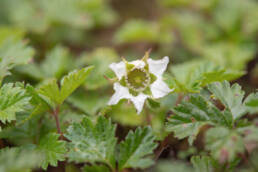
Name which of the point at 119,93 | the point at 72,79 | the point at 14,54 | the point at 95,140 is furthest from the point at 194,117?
the point at 14,54

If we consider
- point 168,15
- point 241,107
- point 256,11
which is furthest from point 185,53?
point 241,107

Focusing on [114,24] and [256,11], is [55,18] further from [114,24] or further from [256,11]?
[256,11]

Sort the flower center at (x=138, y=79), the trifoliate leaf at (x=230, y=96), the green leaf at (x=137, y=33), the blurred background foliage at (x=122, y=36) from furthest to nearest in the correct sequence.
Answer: the green leaf at (x=137, y=33) → the blurred background foliage at (x=122, y=36) → the flower center at (x=138, y=79) → the trifoliate leaf at (x=230, y=96)

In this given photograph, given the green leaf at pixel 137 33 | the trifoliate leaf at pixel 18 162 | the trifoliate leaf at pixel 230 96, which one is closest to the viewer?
the trifoliate leaf at pixel 18 162

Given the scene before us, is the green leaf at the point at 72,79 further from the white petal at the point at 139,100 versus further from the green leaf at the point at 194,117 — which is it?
the green leaf at the point at 194,117

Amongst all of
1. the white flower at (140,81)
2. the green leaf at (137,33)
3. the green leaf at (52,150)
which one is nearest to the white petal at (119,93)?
the white flower at (140,81)

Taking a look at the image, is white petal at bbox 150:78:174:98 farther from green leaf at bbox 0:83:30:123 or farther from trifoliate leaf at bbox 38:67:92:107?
green leaf at bbox 0:83:30:123

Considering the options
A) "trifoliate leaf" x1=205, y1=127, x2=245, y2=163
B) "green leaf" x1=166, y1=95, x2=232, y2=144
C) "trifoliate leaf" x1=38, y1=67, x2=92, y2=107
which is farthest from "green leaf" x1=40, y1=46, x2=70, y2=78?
"trifoliate leaf" x1=205, y1=127, x2=245, y2=163

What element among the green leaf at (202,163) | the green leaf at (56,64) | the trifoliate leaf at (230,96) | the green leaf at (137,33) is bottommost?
the green leaf at (202,163)

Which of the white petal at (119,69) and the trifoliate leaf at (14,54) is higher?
the trifoliate leaf at (14,54)

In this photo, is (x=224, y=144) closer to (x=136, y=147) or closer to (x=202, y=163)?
(x=202, y=163)
